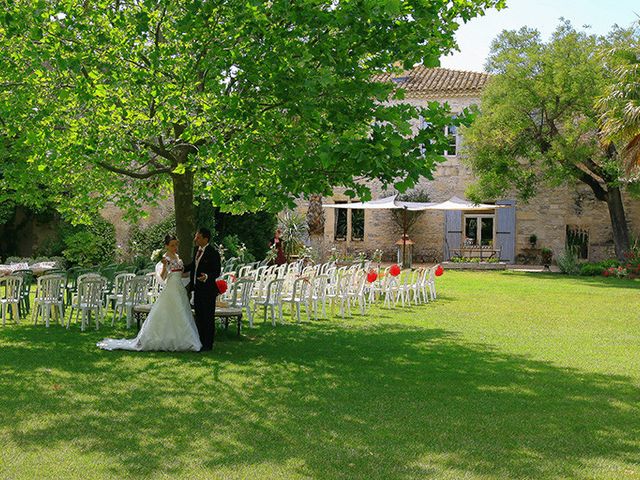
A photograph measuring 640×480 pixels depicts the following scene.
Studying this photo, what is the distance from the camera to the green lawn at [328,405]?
19.1 ft

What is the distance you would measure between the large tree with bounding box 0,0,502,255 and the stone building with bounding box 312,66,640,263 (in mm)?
23015

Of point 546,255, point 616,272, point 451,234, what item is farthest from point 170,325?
point 451,234

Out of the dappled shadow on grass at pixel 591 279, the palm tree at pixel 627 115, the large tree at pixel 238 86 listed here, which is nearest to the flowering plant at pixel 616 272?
the dappled shadow on grass at pixel 591 279

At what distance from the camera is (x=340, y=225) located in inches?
1421

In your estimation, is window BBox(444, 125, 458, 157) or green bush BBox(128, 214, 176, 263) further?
green bush BBox(128, 214, 176, 263)

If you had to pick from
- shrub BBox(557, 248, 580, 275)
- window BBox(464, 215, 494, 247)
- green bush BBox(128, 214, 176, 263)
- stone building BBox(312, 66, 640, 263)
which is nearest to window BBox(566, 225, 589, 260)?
stone building BBox(312, 66, 640, 263)

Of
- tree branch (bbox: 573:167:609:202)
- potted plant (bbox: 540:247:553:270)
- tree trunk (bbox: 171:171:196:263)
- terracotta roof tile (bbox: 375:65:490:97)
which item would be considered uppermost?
terracotta roof tile (bbox: 375:65:490:97)

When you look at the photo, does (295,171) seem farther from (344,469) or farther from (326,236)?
(326,236)

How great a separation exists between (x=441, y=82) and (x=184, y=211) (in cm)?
2441

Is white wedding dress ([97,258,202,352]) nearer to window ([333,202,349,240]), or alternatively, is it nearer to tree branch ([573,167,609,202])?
tree branch ([573,167,609,202])

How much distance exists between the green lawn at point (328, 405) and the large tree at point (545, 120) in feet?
52.6

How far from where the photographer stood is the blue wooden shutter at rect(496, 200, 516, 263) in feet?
111

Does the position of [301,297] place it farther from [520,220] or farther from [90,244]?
[520,220]

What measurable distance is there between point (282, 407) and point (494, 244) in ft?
90.1
